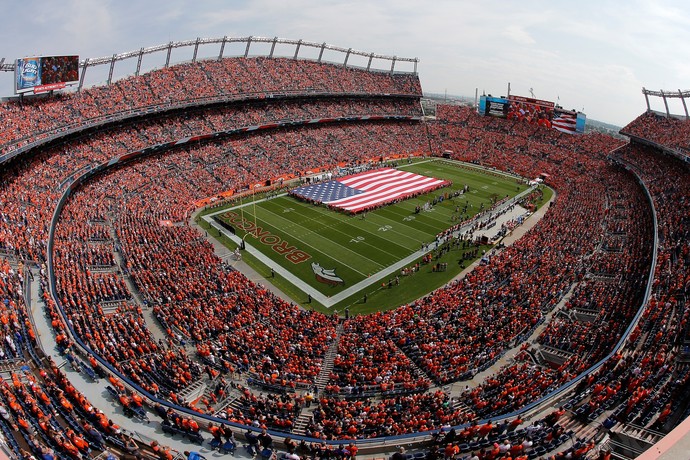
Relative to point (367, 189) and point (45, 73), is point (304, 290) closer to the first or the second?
point (367, 189)

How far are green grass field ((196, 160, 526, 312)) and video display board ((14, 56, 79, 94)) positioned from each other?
2038cm

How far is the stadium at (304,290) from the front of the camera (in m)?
12.5

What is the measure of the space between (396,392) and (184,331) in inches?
400

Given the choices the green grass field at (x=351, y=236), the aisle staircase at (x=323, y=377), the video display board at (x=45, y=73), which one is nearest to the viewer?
the aisle staircase at (x=323, y=377)

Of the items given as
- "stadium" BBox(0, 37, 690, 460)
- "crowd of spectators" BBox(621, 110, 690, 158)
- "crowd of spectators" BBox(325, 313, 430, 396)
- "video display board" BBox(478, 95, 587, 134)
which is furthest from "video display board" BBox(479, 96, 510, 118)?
"crowd of spectators" BBox(325, 313, 430, 396)

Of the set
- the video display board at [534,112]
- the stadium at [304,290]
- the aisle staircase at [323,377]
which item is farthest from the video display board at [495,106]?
the aisle staircase at [323,377]

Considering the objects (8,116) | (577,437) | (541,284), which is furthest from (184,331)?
(8,116)

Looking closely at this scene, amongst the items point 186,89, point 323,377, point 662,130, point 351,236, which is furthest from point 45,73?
point 662,130

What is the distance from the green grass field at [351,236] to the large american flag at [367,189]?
1146mm

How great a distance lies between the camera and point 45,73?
1527 inches

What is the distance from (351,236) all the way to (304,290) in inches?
365

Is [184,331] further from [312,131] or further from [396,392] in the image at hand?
[312,131]

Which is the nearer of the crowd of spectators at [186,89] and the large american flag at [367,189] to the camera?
the crowd of spectators at [186,89]

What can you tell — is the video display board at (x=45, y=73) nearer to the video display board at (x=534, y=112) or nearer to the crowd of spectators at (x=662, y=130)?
the crowd of spectators at (x=662, y=130)
